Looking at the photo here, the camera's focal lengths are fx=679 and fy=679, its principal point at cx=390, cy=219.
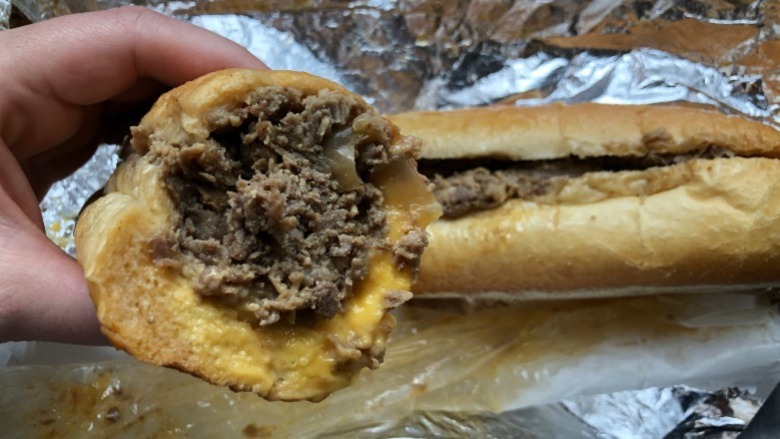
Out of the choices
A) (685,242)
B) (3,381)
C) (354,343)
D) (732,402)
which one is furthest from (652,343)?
(3,381)

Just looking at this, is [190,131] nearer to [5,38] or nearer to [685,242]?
[5,38]

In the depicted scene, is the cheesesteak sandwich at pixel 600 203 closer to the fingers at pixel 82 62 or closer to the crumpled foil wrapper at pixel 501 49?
the crumpled foil wrapper at pixel 501 49

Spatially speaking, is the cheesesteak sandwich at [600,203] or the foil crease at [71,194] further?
the foil crease at [71,194]

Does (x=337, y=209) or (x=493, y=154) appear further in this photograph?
(x=493, y=154)

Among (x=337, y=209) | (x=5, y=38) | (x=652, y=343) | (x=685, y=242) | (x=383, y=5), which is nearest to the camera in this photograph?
(x=337, y=209)

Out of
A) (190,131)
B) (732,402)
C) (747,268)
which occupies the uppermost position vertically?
(190,131)

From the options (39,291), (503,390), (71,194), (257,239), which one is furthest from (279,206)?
(71,194)

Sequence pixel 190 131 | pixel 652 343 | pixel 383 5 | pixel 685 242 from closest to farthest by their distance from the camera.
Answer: pixel 190 131, pixel 685 242, pixel 652 343, pixel 383 5

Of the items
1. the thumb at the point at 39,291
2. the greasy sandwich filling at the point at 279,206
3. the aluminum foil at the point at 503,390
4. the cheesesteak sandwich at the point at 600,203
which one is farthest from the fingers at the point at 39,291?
the cheesesteak sandwich at the point at 600,203
